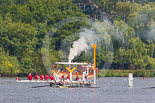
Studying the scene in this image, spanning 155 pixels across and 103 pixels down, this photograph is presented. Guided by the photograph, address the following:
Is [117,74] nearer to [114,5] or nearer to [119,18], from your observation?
[119,18]

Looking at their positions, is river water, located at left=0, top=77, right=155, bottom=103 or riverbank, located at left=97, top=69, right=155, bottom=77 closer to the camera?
river water, located at left=0, top=77, right=155, bottom=103

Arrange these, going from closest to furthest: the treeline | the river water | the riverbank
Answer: the river water, the treeline, the riverbank

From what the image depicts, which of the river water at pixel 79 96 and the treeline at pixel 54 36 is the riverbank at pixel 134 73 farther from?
the river water at pixel 79 96

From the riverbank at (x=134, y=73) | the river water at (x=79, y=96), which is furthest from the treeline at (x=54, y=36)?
the river water at (x=79, y=96)

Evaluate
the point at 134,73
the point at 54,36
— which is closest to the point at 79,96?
the point at 134,73

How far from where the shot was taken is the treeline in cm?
11262

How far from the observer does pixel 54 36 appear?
11950cm

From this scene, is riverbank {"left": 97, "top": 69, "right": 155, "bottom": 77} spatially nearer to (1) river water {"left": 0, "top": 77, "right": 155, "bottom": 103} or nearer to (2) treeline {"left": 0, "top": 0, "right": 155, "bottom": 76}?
(2) treeline {"left": 0, "top": 0, "right": 155, "bottom": 76}

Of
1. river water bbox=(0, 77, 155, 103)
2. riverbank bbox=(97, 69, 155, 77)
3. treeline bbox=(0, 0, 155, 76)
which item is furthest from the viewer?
riverbank bbox=(97, 69, 155, 77)

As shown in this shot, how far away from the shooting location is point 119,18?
12625 centimetres

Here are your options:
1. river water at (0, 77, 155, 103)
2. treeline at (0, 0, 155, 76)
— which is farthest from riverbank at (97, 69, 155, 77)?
river water at (0, 77, 155, 103)

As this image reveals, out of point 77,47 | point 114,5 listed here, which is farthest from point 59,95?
point 114,5

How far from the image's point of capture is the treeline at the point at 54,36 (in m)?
113

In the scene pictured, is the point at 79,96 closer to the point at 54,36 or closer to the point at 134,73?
the point at 134,73
